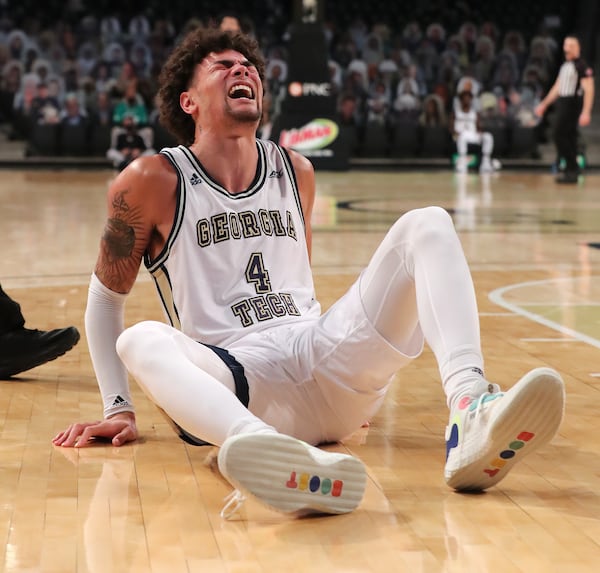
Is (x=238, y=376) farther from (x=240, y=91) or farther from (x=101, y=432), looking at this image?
(x=240, y=91)

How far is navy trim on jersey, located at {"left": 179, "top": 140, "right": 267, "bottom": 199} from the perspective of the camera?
3.34 m

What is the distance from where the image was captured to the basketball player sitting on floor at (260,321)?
2.61 meters

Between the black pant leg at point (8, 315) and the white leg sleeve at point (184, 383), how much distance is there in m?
1.59

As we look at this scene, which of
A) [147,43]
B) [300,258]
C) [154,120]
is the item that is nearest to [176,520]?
[300,258]

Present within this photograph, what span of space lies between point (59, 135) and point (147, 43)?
2.76m

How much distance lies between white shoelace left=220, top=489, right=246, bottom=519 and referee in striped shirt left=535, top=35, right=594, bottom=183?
38.6ft

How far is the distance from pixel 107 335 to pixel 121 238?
27 cm

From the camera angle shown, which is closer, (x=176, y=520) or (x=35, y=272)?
(x=176, y=520)

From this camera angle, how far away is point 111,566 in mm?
2408

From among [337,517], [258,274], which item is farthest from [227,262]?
[337,517]

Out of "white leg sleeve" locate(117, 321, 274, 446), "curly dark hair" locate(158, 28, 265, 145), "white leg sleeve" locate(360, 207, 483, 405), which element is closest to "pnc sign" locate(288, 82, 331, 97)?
→ "curly dark hair" locate(158, 28, 265, 145)

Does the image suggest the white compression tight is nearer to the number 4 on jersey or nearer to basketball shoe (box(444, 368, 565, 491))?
basketball shoe (box(444, 368, 565, 491))

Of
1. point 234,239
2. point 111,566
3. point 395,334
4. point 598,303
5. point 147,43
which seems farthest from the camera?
point 147,43

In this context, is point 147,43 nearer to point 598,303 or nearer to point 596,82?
point 596,82
